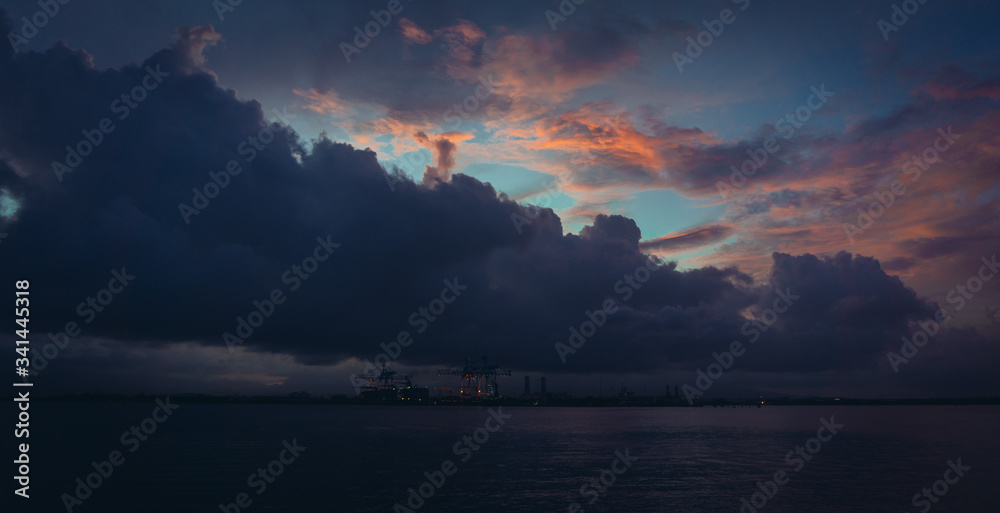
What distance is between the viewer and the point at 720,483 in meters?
47.4

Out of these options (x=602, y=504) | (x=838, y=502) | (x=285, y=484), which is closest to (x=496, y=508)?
(x=602, y=504)

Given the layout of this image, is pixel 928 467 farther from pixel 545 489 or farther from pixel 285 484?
pixel 285 484

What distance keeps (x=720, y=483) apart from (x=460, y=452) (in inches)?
1258

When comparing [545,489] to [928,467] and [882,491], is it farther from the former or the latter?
[928,467]

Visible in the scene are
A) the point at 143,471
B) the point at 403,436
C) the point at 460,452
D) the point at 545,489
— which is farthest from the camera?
the point at 403,436

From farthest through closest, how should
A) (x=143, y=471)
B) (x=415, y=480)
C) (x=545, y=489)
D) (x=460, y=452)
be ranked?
(x=460, y=452)
(x=143, y=471)
(x=415, y=480)
(x=545, y=489)

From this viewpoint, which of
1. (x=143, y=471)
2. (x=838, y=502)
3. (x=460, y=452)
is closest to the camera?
(x=838, y=502)

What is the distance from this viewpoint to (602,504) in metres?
39.0

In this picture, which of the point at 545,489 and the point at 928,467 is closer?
the point at 545,489

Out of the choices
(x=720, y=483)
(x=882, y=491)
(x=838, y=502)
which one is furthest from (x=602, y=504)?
(x=882, y=491)

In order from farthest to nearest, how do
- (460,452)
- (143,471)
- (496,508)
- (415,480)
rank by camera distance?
(460,452), (143,471), (415,480), (496,508)

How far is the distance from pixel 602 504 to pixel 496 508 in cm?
731

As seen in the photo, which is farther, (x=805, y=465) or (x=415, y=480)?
(x=805, y=465)

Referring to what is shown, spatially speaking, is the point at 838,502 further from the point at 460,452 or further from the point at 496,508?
the point at 460,452
